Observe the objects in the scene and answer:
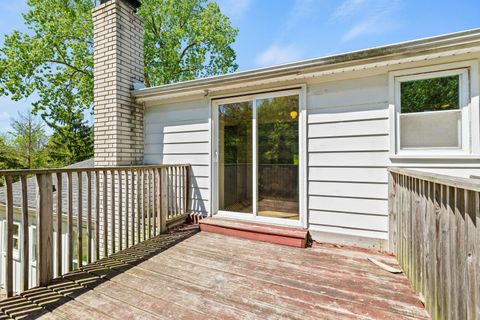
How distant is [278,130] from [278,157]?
43 cm

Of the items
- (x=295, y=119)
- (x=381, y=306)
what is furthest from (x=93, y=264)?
(x=295, y=119)

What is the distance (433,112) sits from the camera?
8.64 ft

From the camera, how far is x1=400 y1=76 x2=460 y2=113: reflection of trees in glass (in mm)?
2564

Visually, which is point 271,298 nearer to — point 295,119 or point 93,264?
point 93,264

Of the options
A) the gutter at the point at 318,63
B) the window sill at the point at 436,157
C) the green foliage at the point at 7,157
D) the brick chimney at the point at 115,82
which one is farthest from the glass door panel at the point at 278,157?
the green foliage at the point at 7,157

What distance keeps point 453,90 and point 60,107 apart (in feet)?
52.3

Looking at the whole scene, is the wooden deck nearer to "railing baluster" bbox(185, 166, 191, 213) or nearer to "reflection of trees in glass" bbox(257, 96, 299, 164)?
"railing baluster" bbox(185, 166, 191, 213)

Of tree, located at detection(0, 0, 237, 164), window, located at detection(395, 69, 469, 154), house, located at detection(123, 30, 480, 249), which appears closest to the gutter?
house, located at detection(123, 30, 480, 249)

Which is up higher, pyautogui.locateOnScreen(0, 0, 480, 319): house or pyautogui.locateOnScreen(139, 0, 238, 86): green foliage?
pyautogui.locateOnScreen(139, 0, 238, 86): green foliage

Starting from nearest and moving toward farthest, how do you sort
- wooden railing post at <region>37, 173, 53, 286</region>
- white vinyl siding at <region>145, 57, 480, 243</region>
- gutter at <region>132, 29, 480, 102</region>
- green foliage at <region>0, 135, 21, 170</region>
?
wooden railing post at <region>37, 173, 53, 286</region> < gutter at <region>132, 29, 480, 102</region> < white vinyl siding at <region>145, 57, 480, 243</region> < green foliage at <region>0, 135, 21, 170</region>

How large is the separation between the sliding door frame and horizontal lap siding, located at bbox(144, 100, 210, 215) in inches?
4.3

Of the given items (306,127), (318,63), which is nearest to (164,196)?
(306,127)

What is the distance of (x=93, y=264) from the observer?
2479 millimetres

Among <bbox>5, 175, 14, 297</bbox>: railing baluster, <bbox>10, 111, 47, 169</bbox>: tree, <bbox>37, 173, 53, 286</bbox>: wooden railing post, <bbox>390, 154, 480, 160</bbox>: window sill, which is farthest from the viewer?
<bbox>10, 111, 47, 169</bbox>: tree
